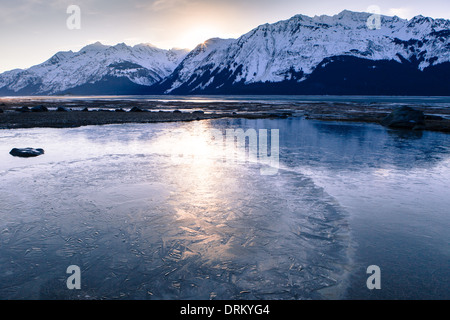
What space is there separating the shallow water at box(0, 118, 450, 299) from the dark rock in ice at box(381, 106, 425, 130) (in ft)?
70.7

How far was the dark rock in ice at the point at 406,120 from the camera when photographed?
3331 centimetres

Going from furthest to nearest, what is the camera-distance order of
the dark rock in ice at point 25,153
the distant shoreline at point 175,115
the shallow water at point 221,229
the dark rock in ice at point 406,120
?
the distant shoreline at point 175,115 → the dark rock in ice at point 406,120 → the dark rock in ice at point 25,153 → the shallow water at point 221,229

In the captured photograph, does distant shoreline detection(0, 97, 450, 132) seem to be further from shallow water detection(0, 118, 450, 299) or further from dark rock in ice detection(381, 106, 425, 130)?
shallow water detection(0, 118, 450, 299)

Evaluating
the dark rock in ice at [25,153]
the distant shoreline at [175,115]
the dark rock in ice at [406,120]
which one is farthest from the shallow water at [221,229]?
the distant shoreline at [175,115]

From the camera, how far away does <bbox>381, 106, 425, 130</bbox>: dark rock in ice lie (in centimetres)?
3331

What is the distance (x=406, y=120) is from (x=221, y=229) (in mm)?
35087

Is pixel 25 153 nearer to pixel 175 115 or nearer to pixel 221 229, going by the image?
pixel 221 229

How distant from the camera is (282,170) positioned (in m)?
14.2

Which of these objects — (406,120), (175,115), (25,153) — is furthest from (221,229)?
(175,115)

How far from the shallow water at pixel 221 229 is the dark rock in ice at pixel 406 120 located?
70.7 ft

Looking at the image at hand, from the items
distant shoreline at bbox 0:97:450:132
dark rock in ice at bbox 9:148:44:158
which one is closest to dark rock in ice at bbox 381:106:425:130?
distant shoreline at bbox 0:97:450:132

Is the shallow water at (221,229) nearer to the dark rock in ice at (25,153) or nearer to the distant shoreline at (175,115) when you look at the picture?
the dark rock in ice at (25,153)

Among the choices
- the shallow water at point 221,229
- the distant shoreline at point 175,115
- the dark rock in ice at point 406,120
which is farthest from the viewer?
the distant shoreline at point 175,115
